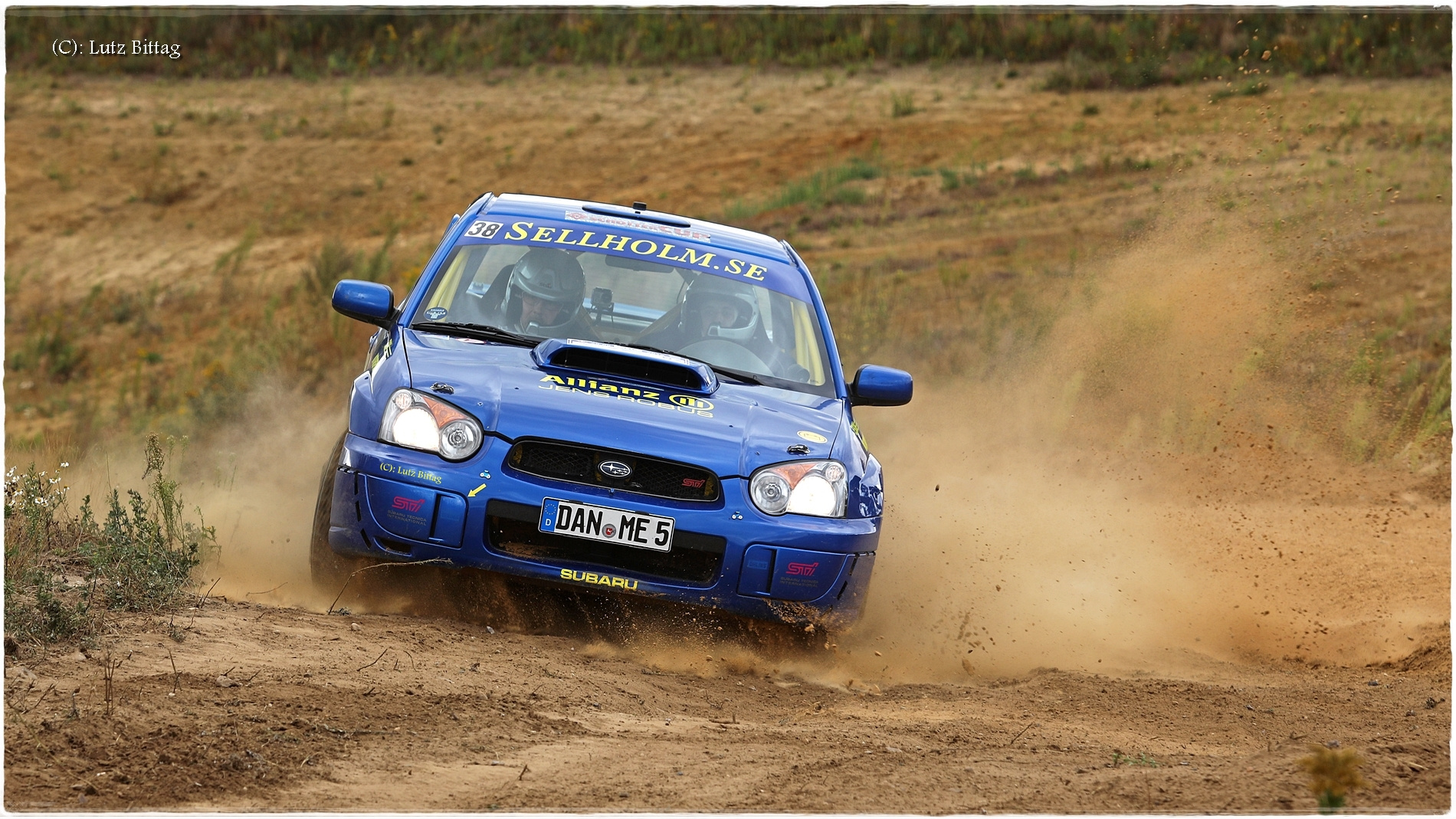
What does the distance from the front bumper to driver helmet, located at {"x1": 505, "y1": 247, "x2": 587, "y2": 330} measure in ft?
4.27

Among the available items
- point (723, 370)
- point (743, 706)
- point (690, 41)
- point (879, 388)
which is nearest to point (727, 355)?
point (723, 370)

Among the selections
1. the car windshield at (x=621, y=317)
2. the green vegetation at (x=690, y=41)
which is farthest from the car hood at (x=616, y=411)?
the green vegetation at (x=690, y=41)

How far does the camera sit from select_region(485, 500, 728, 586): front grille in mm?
5184

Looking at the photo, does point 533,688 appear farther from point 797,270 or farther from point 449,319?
point 797,270

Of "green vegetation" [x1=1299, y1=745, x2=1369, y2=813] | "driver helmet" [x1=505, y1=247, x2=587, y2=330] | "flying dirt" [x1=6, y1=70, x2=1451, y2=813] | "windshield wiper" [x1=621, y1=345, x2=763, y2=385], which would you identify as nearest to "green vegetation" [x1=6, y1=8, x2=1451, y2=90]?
"flying dirt" [x1=6, y1=70, x2=1451, y2=813]

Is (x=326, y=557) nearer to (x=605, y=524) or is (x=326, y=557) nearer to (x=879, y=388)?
(x=605, y=524)

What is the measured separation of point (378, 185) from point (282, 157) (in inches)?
94.6

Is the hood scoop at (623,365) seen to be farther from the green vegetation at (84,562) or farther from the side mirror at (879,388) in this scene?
the green vegetation at (84,562)

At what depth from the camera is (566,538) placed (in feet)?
17.1

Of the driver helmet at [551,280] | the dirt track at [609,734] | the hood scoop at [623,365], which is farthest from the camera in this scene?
the driver helmet at [551,280]

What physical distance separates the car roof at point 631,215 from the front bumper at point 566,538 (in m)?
1.97

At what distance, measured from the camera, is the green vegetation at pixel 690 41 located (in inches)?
1043

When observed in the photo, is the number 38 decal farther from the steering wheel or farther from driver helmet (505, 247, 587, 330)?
the steering wheel

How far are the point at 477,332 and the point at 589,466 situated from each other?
3.82 ft
